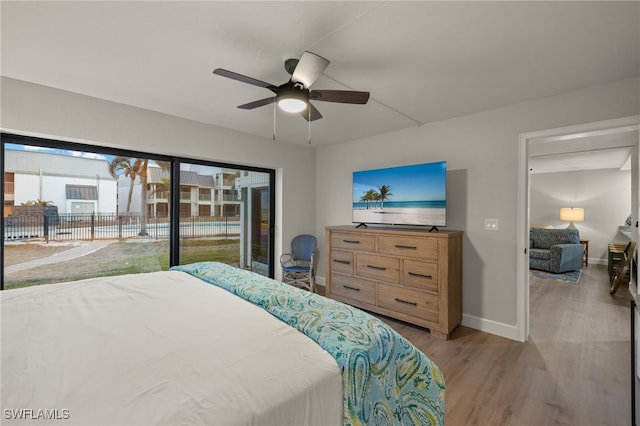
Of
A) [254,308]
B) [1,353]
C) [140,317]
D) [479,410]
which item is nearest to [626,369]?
[479,410]

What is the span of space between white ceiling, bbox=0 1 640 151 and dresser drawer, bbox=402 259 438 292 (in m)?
1.64

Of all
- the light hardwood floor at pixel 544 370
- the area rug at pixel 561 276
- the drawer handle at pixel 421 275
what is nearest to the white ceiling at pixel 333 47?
the drawer handle at pixel 421 275

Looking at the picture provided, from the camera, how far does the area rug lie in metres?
5.09

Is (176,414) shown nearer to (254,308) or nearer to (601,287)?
(254,308)

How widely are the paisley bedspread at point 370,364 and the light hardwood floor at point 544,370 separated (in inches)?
28.5

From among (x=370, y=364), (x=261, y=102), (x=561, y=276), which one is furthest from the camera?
(x=561, y=276)

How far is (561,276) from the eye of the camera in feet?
17.4

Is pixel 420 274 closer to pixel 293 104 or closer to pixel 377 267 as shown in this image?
pixel 377 267

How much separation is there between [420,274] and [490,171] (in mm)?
1318

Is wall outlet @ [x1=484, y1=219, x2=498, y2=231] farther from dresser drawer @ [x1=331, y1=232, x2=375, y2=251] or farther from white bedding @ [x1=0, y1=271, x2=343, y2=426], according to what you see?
white bedding @ [x1=0, y1=271, x2=343, y2=426]

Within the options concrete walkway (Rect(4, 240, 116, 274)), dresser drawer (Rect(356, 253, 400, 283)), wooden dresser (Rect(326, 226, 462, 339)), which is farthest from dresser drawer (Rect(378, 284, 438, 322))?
concrete walkway (Rect(4, 240, 116, 274))

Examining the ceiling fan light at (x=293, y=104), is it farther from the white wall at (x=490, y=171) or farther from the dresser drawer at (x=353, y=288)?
the dresser drawer at (x=353, y=288)

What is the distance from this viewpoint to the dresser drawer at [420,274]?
2895 millimetres

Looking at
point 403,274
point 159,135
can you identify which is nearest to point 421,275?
point 403,274
